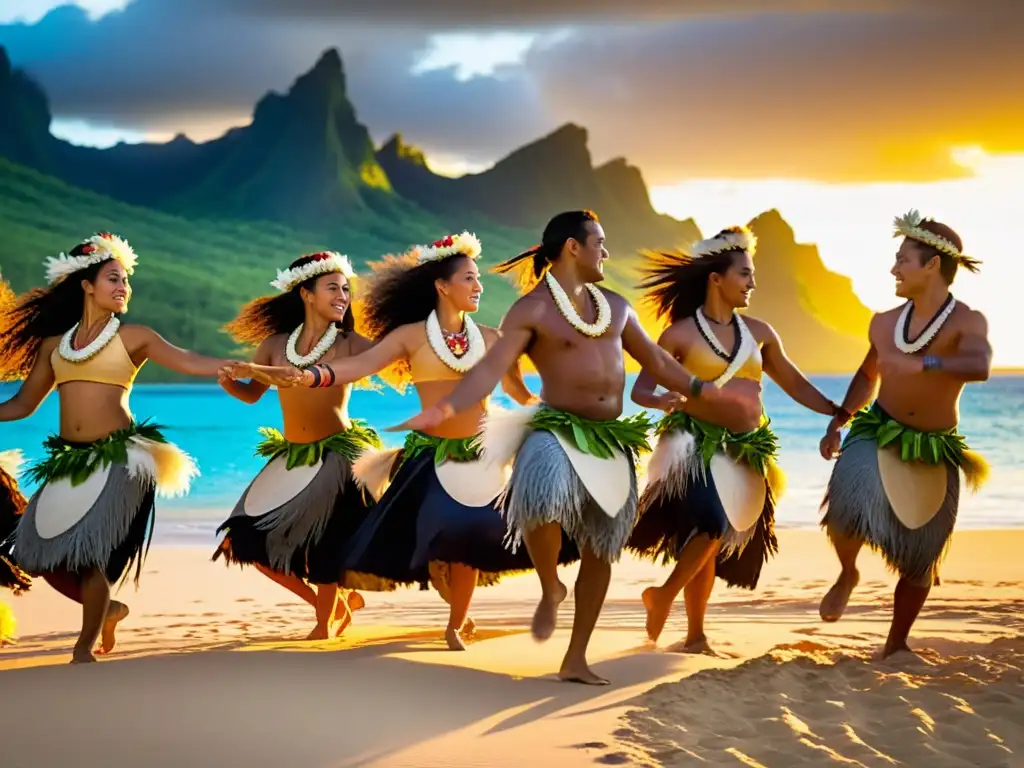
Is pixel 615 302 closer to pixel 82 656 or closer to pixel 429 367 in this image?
pixel 429 367

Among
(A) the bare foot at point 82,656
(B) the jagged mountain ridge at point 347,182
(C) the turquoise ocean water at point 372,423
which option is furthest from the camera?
(B) the jagged mountain ridge at point 347,182

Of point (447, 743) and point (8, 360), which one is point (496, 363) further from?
point (8, 360)

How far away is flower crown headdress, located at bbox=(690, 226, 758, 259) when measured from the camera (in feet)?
19.3

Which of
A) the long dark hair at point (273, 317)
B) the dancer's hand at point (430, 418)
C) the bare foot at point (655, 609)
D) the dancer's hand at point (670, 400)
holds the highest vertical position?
the long dark hair at point (273, 317)

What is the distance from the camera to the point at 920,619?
23.7 feet

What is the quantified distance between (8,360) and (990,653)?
3.76m

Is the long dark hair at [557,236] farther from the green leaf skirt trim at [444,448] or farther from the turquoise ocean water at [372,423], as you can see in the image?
the turquoise ocean water at [372,423]

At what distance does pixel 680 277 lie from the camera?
19.5 feet

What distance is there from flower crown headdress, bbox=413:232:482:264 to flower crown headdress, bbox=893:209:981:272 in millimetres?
1547

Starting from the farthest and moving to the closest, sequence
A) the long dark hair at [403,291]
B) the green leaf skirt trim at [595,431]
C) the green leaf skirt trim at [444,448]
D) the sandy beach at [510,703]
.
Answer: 1. the long dark hair at [403,291]
2. the green leaf skirt trim at [444,448]
3. the green leaf skirt trim at [595,431]
4. the sandy beach at [510,703]

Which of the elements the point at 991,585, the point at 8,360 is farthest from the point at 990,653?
the point at 8,360

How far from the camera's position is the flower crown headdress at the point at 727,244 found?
5.88 m

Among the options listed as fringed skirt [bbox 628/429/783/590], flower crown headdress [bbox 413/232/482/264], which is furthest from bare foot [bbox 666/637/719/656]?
flower crown headdress [bbox 413/232/482/264]

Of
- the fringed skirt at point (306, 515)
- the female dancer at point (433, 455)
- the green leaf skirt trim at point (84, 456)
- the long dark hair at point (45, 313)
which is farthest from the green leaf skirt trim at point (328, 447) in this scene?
the long dark hair at point (45, 313)
